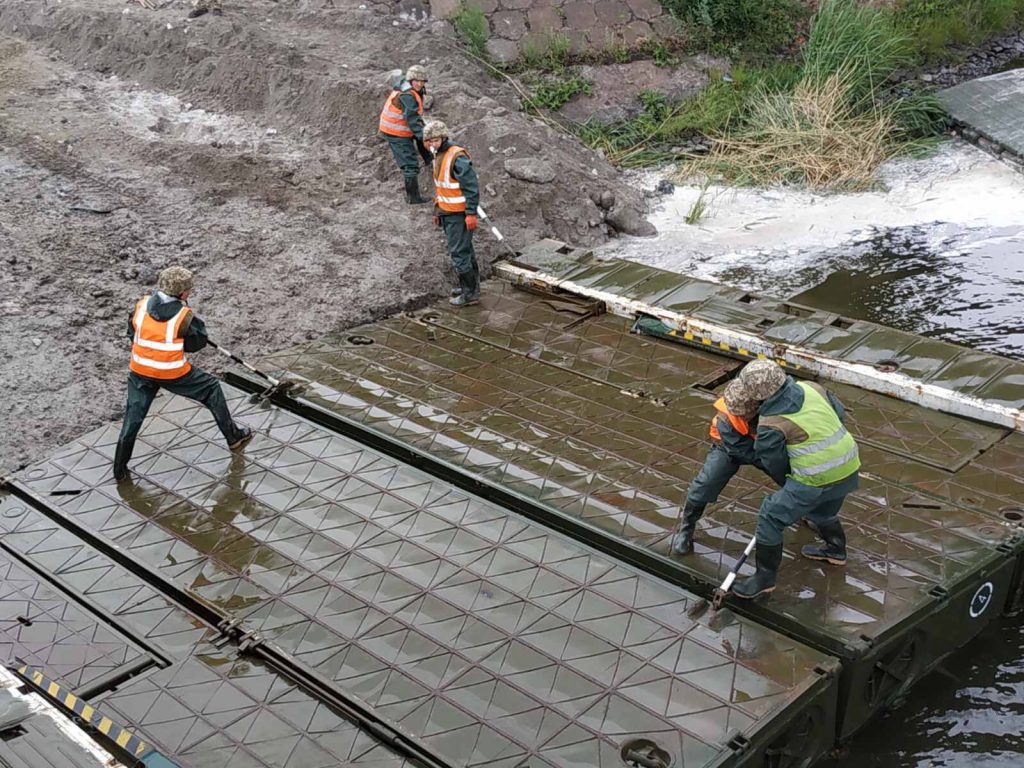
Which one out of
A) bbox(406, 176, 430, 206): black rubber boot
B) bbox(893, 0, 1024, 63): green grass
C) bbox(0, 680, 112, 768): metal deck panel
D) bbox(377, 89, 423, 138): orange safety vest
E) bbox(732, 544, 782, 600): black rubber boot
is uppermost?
bbox(893, 0, 1024, 63): green grass

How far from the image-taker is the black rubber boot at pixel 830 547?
19.8ft

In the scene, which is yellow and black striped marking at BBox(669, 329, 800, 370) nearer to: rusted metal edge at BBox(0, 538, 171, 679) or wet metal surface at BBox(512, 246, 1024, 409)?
wet metal surface at BBox(512, 246, 1024, 409)

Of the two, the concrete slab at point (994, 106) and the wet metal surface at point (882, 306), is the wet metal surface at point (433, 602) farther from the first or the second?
the concrete slab at point (994, 106)

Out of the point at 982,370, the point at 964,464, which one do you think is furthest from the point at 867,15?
the point at 964,464

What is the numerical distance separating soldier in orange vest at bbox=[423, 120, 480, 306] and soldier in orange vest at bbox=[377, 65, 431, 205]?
147cm

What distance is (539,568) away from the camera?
6.39 metres

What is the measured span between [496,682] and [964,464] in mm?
3502

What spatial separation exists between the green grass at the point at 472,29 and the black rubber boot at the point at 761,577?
1018 cm

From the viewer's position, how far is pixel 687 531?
20.6 ft

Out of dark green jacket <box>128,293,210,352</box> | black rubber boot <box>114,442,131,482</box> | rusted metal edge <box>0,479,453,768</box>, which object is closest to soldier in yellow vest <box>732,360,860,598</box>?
rusted metal edge <box>0,479,453,768</box>

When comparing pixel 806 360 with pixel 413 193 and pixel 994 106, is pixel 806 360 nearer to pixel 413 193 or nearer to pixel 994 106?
pixel 413 193

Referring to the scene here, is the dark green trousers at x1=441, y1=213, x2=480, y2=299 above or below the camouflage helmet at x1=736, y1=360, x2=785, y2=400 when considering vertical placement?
below

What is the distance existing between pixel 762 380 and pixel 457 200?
453 cm

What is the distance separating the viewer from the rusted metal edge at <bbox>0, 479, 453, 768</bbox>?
529 centimetres
